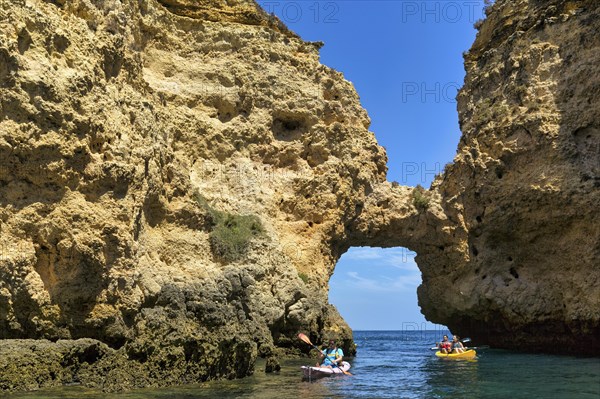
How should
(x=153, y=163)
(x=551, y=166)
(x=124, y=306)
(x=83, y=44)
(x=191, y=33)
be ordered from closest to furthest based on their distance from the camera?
(x=124, y=306), (x=83, y=44), (x=153, y=163), (x=551, y=166), (x=191, y=33)

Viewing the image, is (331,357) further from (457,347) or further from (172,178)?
(457,347)

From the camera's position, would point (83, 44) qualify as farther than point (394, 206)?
No

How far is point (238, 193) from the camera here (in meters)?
23.5

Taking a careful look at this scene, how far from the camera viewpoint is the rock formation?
14281 millimetres

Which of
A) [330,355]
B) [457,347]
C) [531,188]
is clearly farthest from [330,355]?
[531,188]

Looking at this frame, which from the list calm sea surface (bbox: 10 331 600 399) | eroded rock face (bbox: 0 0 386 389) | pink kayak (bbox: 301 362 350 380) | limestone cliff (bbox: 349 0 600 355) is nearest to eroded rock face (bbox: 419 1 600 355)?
limestone cliff (bbox: 349 0 600 355)

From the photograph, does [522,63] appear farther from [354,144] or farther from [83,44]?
[83,44]

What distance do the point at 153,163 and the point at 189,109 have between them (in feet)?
20.0

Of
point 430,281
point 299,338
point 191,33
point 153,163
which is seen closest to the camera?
point 153,163

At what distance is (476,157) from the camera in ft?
87.1

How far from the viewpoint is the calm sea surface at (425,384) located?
1283 cm

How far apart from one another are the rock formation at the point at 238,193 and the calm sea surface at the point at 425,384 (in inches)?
33.5

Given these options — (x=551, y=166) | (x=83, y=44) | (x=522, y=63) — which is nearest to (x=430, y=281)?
(x=551, y=166)

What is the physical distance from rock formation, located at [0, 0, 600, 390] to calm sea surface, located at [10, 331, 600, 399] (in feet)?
2.79
